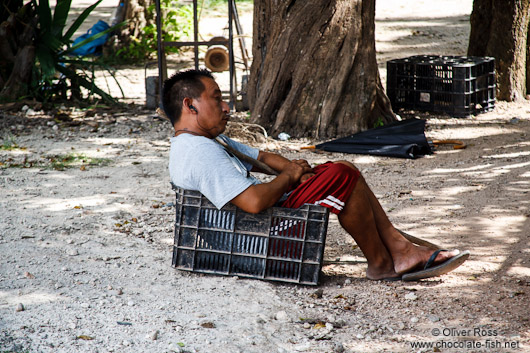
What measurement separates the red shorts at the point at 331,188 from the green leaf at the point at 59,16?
5.48 metres

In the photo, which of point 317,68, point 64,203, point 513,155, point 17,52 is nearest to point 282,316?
point 64,203

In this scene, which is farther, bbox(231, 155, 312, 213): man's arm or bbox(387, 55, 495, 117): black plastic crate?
bbox(387, 55, 495, 117): black plastic crate

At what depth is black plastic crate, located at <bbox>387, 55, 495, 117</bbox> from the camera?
22.7 feet

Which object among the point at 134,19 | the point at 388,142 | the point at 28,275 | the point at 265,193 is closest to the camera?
the point at 265,193

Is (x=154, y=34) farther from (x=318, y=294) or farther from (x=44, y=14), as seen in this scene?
(x=318, y=294)

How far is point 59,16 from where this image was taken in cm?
755

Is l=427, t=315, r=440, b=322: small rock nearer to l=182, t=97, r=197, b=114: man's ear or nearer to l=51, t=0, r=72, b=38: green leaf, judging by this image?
l=182, t=97, r=197, b=114: man's ear

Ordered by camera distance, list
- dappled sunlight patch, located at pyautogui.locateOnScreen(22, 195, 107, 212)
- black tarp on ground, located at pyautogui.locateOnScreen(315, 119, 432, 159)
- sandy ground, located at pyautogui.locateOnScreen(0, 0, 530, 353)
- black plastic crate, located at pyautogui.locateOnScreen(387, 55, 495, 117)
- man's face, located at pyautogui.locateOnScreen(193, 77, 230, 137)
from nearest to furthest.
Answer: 1. sandy ground, located at pyautogui.locateOnScreen(0, 0, 530, 353)
2. man's face, located at pyautogui.locateOnScreen(193, 77, 230, 137)
3. dappled sunlight patch, located at pyautogui.locateOnScreen(22, 195, 107, 212)
4. black tarp on ground, located at pyautogui.locateOnScreen(315, 119, 432, 159)
5. black plastic crate, located at pyautogui.locateOnScreen(387, 55, 495, 117)

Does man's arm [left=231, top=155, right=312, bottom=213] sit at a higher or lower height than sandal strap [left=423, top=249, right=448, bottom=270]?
higher

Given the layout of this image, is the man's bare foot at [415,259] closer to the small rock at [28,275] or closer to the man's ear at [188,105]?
the man's ear at [188,105]

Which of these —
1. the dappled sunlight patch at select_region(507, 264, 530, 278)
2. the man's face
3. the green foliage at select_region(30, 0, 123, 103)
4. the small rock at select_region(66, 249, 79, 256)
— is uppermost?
the green foliage at select_region(30, 0, 123, 103)

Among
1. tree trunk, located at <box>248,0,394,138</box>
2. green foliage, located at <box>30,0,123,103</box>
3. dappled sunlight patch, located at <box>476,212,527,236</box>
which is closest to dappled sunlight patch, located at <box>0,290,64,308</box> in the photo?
dappled sunlight patch, located at <box>476,212,527,236</box>

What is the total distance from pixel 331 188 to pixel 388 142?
3.05 metres

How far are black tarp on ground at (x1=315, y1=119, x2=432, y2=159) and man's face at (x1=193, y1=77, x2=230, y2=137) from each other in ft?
9.52
